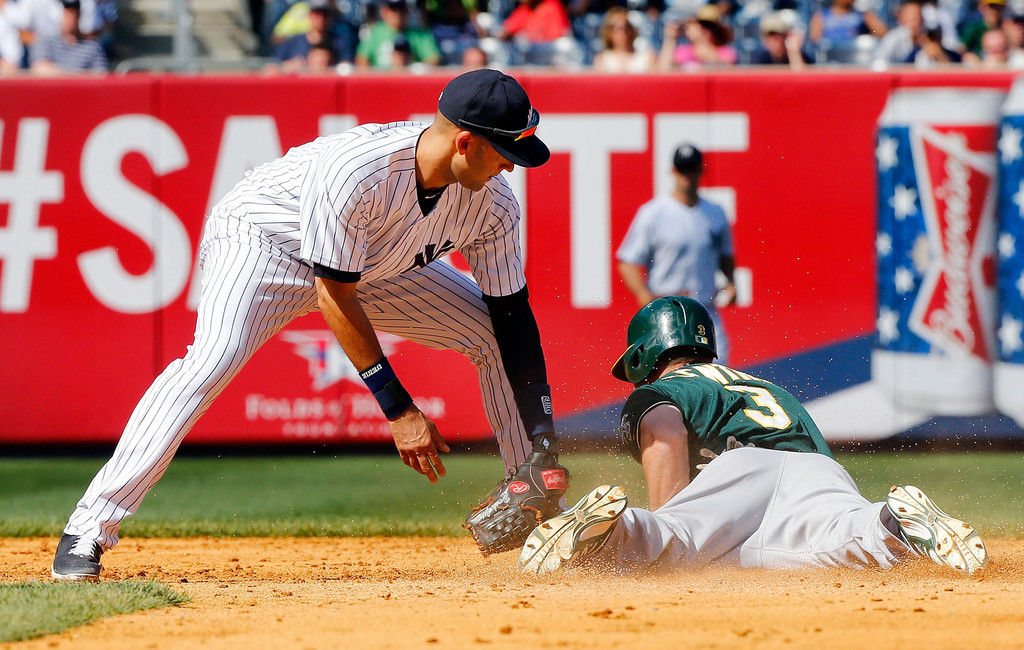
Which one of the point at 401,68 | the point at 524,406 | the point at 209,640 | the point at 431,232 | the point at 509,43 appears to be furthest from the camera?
the point at 509,43

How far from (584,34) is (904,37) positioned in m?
2.59

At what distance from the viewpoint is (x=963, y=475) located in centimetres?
702

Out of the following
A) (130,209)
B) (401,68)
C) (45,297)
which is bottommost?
(45,297)

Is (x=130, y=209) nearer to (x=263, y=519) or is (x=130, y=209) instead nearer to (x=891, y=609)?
(x=263, y=519)

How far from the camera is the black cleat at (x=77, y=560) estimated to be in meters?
3.89

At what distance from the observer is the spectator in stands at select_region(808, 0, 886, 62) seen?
388 inches

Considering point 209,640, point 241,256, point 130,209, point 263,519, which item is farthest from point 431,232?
point 130,209

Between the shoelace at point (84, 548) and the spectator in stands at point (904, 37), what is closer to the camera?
the shoelace at point (84, 548)

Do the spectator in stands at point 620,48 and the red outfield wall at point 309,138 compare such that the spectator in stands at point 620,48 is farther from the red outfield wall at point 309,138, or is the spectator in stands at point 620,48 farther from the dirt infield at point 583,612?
the dirt infield at point 583,612

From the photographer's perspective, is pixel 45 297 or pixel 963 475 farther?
pixel 45 297

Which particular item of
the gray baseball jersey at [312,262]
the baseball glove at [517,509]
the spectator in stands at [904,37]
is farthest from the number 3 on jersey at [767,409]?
the spectator in stands at [904,37]

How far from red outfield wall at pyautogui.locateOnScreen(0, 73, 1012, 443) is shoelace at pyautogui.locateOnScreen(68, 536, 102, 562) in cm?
399

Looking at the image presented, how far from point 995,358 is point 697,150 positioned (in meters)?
2.37

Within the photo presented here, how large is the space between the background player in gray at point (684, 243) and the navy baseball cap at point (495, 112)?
3.96 m
